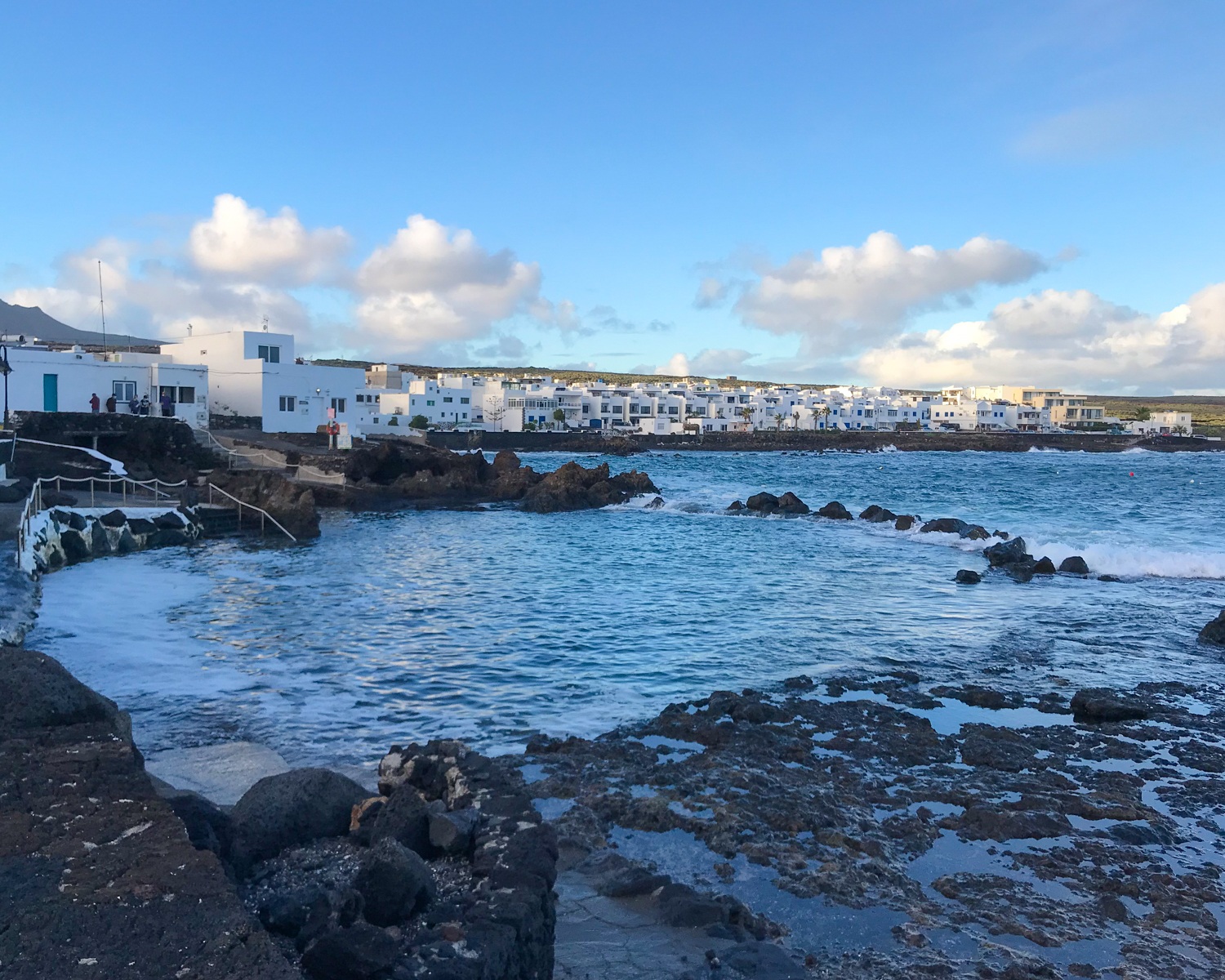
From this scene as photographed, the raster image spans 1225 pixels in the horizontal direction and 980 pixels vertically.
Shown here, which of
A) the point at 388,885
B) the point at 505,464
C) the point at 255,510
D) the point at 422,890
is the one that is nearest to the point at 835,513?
the point at 505,464

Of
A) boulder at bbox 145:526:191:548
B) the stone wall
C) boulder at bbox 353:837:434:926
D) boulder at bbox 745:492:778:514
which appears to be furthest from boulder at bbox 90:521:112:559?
boulder at bbox 745:492:778:514

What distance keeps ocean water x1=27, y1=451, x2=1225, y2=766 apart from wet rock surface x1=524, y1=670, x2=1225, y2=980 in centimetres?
153

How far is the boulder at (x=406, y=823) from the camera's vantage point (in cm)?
609

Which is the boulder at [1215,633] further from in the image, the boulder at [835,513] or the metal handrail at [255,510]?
the metal handrail at [255,510]

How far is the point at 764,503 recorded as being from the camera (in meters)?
43.0

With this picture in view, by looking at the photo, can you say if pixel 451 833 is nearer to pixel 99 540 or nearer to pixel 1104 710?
pixel 1104 710

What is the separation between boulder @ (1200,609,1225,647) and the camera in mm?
16453

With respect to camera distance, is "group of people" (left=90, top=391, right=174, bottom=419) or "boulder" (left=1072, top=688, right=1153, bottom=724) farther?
"group of people" (left=90, top=391, right=174, bottom=419)

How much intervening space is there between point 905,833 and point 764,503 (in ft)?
115

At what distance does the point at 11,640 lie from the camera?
41.0ft

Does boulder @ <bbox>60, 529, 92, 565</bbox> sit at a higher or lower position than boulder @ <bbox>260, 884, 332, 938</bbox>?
lower

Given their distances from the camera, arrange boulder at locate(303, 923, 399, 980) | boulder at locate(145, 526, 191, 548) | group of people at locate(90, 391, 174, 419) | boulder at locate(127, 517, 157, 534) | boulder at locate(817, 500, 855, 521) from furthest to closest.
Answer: boulder at locate(817, 500, 855, 521) < group of people at locate(90, 391, 174, 419) < boulder at locate(145, 526, 191, 548) < boulder at locate(127, 517, 157, 534) < boulder at locate(303, 923, 399, 980)

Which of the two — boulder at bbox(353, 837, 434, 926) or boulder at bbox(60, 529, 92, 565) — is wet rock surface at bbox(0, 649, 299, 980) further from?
boulder at bbox(60, 529, 92, 565)

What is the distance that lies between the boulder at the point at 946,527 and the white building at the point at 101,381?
32630mm
